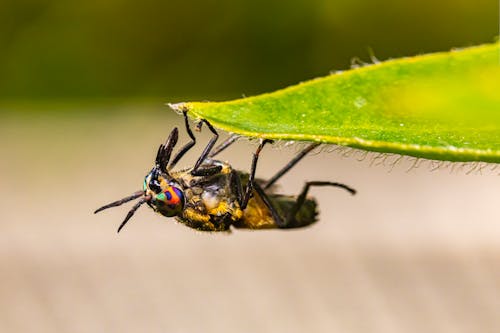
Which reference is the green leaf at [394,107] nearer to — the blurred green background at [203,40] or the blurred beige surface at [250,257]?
the blurred beige surface at [250,257]

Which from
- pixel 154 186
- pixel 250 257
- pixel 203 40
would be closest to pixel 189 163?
pixel 250 257

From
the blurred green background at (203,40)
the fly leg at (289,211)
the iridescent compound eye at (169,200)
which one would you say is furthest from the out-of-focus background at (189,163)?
the iridescent compound eye at (169,200)

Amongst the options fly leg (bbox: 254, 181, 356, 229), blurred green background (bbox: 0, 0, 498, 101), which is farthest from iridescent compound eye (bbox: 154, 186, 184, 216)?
blurred green background (bbox: 0, 0, 498, 101)

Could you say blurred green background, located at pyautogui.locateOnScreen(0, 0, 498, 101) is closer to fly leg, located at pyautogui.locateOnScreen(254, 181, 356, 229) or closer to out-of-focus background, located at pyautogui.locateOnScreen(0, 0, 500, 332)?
out-of-focus background, located at pyautogui.locateOnScreen(0, 0, 500, 332)

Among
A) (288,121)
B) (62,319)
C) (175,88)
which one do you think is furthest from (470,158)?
(175,88)

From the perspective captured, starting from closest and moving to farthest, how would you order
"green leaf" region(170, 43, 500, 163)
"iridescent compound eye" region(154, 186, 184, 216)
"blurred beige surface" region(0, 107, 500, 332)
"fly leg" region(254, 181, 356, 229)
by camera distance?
1. "green leaf" region(170, 43, 500, 163)
2. "iridescent compound eye" region(154, 186, 184, 216)
3. "fly leg" region(254, 181, 356, 229)
4. "blurred beige surface" region(0, 107, 500, 332)

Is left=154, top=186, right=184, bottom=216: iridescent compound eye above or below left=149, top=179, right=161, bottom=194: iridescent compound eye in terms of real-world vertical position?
below
